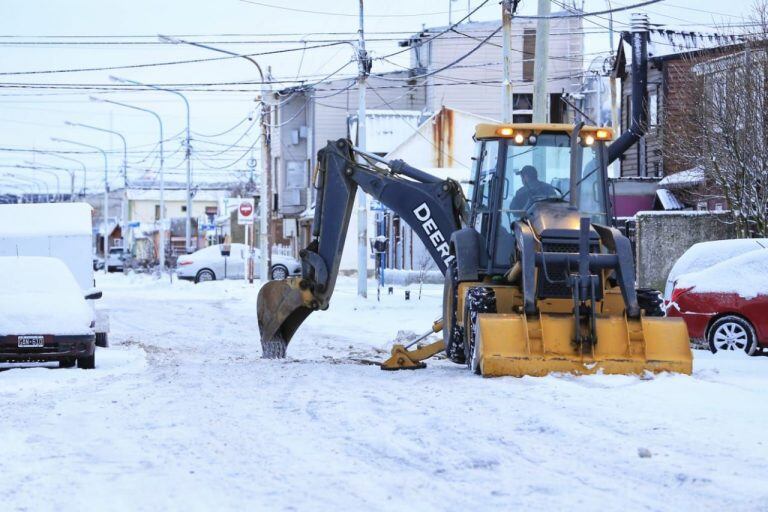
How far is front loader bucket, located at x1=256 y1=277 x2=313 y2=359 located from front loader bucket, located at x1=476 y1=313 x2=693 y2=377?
16.7ft

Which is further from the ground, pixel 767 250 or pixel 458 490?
pixel 767 250

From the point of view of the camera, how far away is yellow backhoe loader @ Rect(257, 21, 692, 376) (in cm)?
1230

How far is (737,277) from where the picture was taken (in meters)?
18.2

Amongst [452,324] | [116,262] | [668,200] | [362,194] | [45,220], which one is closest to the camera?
[452,324]

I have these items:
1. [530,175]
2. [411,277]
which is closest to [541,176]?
[530,175]

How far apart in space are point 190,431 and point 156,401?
2142 millimetres

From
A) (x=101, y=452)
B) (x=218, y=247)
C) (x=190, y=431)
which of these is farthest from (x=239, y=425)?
(x=218, y=247)

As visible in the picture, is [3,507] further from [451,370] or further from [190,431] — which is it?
[451,370]

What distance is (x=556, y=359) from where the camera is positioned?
12.2 metres

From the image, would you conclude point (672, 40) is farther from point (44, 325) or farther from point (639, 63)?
point (44, 325)

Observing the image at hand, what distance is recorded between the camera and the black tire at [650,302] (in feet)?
44.2

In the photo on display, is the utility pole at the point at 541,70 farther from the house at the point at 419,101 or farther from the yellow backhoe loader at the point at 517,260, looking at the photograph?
the house at the point at 419,101

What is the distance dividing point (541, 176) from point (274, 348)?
5.49 meters

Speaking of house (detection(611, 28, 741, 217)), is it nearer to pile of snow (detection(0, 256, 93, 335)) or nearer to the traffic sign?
the traffic sign
